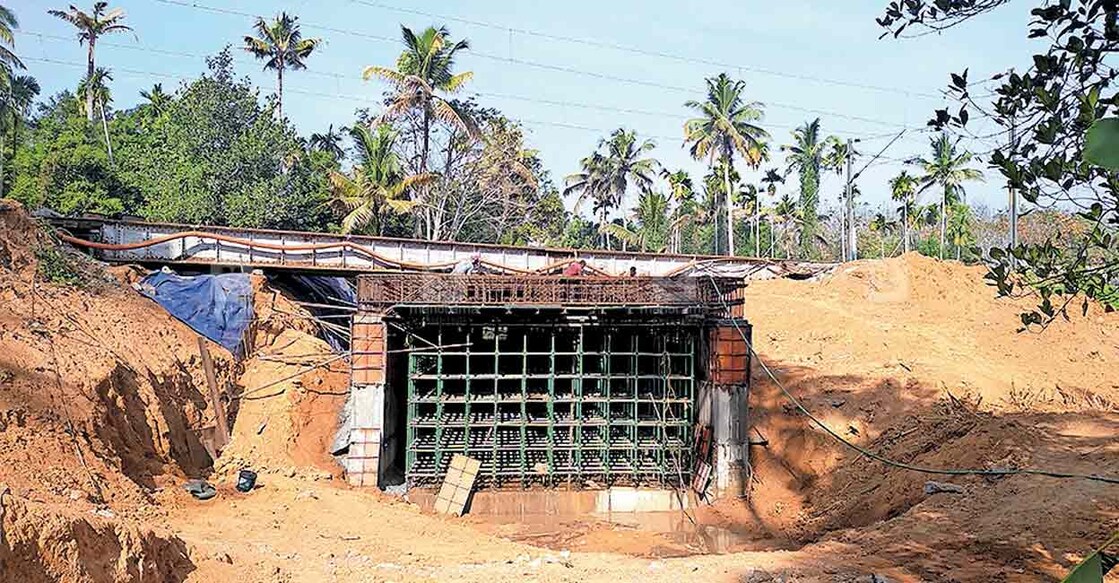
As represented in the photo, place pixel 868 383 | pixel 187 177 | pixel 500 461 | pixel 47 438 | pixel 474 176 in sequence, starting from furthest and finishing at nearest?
pixel 474 176 → pixel 187 177 → pixel 868 383 → pixel 500 461 → pixel 47 438

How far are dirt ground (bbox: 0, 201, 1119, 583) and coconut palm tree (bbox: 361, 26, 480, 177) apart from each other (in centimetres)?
1545

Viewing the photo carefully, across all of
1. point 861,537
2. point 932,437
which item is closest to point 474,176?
point 932,437

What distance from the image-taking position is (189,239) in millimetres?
20109

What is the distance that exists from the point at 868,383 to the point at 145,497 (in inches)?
507

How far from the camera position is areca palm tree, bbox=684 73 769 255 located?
4159 cm

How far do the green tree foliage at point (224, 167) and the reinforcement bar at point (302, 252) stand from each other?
7.58 m

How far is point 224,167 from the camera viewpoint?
27984 mm

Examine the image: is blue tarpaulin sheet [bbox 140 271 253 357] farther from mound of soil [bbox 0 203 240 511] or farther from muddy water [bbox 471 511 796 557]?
muddy water [bbox 471 511 796 557]

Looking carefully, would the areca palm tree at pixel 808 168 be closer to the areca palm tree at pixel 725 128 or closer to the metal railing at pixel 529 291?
the areca palm tree at pixel 725 128

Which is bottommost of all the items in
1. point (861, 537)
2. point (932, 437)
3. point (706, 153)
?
point (861, 537)

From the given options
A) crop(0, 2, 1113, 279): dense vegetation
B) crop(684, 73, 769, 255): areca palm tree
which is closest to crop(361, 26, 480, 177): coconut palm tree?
crop(0, 2, 1113, 279): dense vegetation

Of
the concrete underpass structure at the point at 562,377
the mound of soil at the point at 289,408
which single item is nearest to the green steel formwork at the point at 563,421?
the concrete underpass structure at the point at 562,377

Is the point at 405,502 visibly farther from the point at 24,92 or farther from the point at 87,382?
the point at 24,92

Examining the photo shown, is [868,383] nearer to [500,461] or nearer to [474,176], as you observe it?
[500,461]
